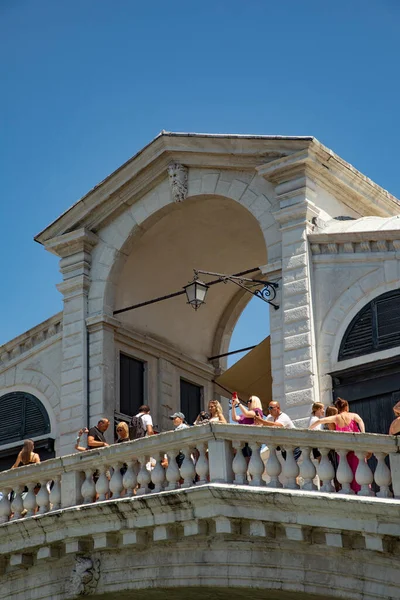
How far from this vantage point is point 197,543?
18047 millimetres

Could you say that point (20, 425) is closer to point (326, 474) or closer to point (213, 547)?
point (213, 547)

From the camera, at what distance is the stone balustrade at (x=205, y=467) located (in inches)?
663

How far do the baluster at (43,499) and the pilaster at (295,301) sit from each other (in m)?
4.16

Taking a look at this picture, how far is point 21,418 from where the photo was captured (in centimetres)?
2542

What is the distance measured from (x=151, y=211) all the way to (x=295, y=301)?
12.9ft

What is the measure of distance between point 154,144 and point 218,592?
9.23m

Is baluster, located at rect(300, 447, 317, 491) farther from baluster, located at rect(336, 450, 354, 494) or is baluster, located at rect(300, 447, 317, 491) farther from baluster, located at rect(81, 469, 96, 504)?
baluster, located at rect(81, 469, 96, 504)

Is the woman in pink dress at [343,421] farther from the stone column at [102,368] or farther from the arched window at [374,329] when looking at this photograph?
the stone column at [102,368]

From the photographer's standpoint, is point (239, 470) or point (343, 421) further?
point (343, 421)

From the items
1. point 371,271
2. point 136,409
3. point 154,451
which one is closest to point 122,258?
point 136,409

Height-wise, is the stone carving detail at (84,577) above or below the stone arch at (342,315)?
below

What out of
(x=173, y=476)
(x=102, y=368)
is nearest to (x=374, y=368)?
(x=173, y=476)

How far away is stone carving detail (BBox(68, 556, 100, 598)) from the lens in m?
19.0

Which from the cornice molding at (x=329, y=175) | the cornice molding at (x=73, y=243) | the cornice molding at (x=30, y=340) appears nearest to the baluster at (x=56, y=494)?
the cornice molding at (x=30, y=340)
